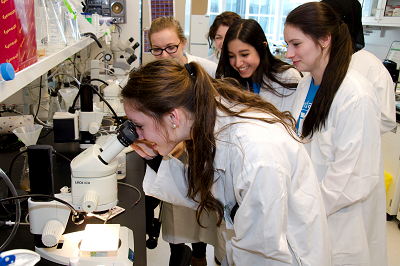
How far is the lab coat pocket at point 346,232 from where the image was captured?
50.7 inches

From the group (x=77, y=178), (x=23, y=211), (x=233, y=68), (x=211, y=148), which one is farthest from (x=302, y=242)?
(x=233, y=68)

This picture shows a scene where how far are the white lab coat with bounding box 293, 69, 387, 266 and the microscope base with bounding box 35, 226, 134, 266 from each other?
810mm

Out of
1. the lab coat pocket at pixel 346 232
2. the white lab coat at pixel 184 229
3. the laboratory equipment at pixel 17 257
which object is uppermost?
the laboratory equipment at pixel 17 257

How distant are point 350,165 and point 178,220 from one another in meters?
0.89

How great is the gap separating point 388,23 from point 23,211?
3.72 m

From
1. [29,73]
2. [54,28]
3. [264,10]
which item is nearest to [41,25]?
[54,28]

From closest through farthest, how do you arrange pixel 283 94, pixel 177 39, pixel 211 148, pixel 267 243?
pixel 267 243 → pixel 211 148 → pixel 283 94 → pixel 177 39

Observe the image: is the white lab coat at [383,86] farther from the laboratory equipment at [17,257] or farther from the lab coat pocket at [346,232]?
the laboratory equipment at [17,257]

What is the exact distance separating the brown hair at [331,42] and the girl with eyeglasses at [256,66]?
15.7 inches

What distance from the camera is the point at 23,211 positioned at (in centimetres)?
115

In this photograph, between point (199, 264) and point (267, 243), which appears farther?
point (199, 264)

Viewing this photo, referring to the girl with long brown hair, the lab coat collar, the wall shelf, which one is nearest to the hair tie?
the girl with long brown hair

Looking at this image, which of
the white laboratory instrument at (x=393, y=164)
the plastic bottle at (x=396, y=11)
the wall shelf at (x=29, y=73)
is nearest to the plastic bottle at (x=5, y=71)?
the wall shelf at (x=29, y=73)

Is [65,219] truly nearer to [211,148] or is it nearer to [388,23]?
[211,148]
